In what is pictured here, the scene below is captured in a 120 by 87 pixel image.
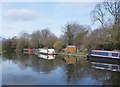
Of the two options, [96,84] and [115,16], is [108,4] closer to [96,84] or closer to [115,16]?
[115,16]

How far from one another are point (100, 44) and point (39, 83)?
73.7 ft

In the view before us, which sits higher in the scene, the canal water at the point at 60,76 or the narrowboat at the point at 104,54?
the narrowboat at the point at 104,54

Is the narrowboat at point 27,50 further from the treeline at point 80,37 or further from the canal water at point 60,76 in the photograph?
the canal water at point 60,76

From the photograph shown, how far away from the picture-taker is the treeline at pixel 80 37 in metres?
33.7

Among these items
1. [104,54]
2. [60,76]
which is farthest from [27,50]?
[60,76]

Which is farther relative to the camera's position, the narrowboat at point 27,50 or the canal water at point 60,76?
the narrowboat at point 27,50

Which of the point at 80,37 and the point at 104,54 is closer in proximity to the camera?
the point at 104,54

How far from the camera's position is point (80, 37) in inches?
1939

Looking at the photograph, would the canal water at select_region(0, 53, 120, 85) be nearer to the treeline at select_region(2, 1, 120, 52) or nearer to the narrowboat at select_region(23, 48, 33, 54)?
the treeline at select_region(2, 1, 120, 52)

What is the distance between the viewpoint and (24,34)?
7688 cm

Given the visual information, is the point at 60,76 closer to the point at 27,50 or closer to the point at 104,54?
the point at 104,54

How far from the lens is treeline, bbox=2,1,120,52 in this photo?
33719 mm

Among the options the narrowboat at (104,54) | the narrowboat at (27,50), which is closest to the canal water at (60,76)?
the narrowboat at (104,54)

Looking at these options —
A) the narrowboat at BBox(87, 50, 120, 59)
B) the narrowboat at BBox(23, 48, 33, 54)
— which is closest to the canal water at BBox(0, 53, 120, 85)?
the narrowboat at BBox(87, 50, 120, 59)
